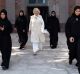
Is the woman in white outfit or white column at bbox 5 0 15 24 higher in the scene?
the woman in white outfit

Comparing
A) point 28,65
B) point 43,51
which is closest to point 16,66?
point 28,65

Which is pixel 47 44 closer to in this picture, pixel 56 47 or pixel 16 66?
pixel 56 47

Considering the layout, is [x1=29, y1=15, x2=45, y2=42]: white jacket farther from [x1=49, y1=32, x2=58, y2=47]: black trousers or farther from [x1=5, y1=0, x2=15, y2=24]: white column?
[x1=5, y1=0, x2=15, y2=24]: white column

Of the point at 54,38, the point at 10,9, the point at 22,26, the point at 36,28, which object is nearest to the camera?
the point at 36,28

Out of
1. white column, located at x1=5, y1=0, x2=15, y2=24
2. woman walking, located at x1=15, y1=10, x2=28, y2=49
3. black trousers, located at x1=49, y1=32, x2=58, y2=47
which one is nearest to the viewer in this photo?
woman walking, located at x1=15, y1=10, x2=28, y2=49

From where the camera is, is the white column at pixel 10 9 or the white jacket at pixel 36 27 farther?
the white column at pixel 10 9

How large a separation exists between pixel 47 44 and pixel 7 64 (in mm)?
6193

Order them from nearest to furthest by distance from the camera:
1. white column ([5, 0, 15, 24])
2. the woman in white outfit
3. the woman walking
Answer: the woman in white outfit, the woman walking, white column ([5, 0, 15, 24])

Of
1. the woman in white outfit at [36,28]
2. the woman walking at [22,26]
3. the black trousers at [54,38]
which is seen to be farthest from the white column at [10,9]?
the woman in white outfit at [36,28]

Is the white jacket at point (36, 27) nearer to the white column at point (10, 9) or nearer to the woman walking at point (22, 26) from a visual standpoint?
the woman walking at point (22, 26)

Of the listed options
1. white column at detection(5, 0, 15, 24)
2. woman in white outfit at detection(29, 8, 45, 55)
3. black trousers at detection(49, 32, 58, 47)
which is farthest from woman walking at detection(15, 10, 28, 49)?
white column at detection(5, 0, 15, 24)

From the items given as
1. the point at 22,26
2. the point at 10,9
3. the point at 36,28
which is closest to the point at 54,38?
the point at 22,26

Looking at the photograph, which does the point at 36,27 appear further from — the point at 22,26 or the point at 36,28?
the point at 22,26

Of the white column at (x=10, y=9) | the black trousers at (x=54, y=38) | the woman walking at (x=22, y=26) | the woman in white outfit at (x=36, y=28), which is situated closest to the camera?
the woman in white outfit at (x=36, y=28)
